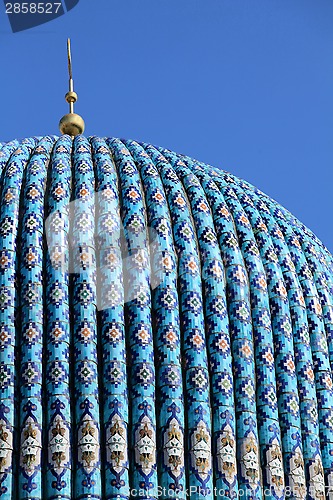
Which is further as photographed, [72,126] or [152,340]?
[72,126]

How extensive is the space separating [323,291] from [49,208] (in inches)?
83.9

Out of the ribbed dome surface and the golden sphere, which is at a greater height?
the golden sphere

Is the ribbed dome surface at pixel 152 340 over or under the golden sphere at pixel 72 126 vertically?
under

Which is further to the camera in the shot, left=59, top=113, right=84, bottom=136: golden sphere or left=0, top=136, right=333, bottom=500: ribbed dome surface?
left=59, top=113, right=84, bottom=136: golden sphere

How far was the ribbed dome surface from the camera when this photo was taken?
8633mm

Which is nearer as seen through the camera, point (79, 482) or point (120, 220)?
point (79, 482)

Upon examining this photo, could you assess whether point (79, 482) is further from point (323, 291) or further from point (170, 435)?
point (323, 291)

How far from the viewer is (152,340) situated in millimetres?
9086

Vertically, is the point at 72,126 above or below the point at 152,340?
above

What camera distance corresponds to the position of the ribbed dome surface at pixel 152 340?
8633 mm

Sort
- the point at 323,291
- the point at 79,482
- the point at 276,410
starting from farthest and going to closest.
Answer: the point at 323,291, the point at 276,410, the point at 79,482

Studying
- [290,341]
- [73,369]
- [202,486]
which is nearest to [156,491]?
[202,486]

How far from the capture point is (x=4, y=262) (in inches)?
366

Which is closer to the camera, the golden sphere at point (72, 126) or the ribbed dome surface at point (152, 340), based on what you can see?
the ribbed dome surface at point (152, 340)
